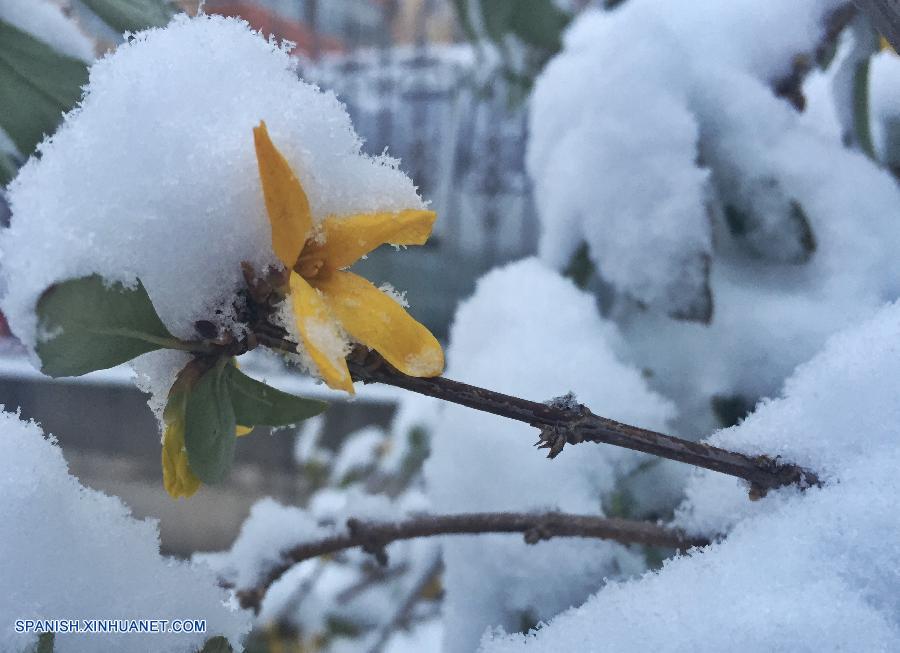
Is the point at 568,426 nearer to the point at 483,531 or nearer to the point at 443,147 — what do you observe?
the point at 483,531

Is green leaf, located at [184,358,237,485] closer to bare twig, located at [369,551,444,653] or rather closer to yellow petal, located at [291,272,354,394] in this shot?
yellow petal, located at [291,272,354,394]

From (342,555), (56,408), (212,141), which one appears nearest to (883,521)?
(212,141)

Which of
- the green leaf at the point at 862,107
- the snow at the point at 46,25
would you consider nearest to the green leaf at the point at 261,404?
the snow at the point at 46,25

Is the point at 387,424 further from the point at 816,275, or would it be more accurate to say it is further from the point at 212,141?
the point at 212,141

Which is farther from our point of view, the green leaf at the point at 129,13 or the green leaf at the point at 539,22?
the green leaf at the point at 539,22

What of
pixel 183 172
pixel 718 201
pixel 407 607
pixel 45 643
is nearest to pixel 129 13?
pixel 183 172

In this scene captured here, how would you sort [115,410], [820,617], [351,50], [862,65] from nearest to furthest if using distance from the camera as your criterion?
1. [820,617]
2. [862,65]
3. [115,410]
4. [351,50]

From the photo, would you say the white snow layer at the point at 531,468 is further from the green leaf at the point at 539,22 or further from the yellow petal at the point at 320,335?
the green leaf at the point at 539,22
